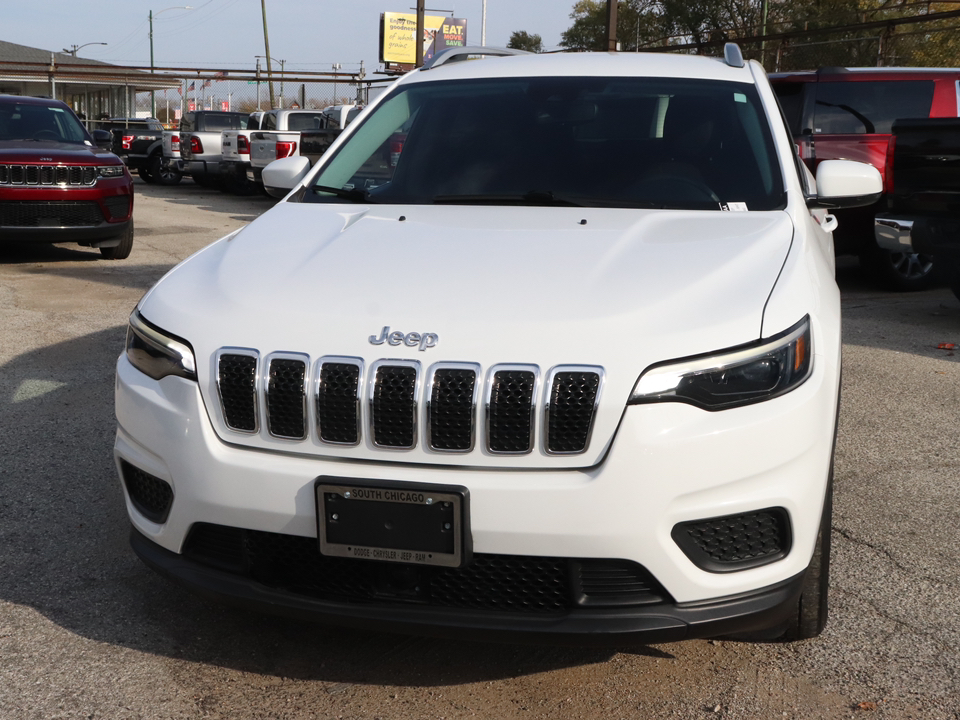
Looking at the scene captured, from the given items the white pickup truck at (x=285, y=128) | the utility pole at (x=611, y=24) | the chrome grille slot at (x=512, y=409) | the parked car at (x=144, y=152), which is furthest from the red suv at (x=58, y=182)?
the parked car at (x=144, y=152)

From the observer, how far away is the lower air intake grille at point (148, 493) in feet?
8.51

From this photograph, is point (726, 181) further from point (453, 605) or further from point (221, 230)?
point (221, 230)

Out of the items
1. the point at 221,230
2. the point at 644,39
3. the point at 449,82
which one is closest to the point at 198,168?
the point at 221,230

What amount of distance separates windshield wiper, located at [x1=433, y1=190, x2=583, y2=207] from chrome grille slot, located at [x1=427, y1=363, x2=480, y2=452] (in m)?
1.33

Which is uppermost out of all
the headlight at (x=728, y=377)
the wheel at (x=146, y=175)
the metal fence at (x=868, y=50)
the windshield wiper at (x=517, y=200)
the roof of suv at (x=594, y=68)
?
the metal fence at (x=868, y=50)

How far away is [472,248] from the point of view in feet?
9.48

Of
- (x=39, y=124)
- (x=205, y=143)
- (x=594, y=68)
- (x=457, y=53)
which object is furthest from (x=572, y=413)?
(x=205, y=143)

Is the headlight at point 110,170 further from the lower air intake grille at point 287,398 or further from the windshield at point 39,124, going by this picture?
the lower air intake grille at point 287,398

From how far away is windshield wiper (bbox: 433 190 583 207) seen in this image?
3.51 meters

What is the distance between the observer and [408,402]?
91.8 inches

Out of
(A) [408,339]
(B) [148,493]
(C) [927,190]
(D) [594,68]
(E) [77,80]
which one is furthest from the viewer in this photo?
(E) [77,80]

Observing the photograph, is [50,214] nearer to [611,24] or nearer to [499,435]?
[499,435]

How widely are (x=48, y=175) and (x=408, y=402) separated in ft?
28.3

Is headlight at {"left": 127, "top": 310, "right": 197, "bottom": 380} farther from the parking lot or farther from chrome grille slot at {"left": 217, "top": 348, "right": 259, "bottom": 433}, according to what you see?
the parking lot
